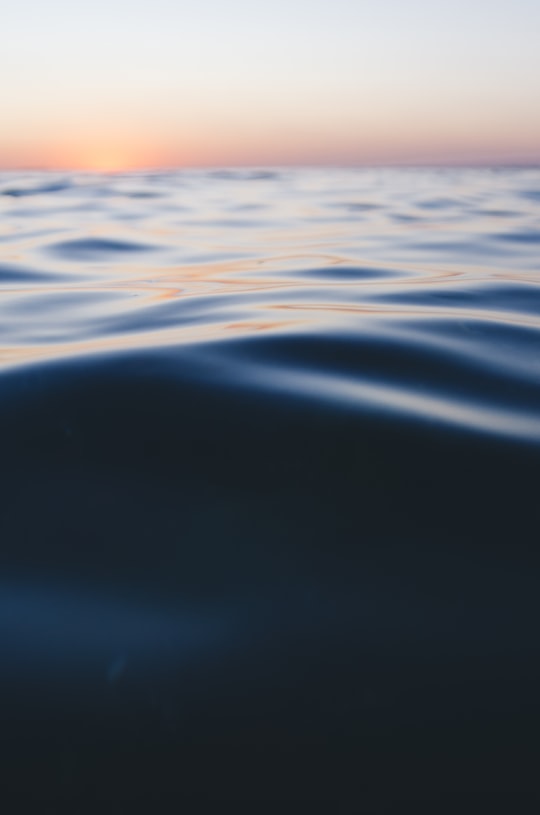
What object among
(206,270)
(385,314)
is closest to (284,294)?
(385,314)

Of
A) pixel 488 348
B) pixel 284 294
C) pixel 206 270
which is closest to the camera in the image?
pixel 488 348

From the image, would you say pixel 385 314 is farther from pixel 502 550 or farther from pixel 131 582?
pixel 131 582

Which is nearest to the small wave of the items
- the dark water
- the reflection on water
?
the reflection on water

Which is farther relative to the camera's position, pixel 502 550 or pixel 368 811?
pixel 502 550

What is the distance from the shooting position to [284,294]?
10.8 feet

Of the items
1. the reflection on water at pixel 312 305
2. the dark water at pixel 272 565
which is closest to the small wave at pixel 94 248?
the reflection on water at pixel 312 305

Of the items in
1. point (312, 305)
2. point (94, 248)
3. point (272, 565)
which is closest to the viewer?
point (272, 565)

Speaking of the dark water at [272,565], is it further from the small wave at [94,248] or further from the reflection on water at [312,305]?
the small wave at [94,248]

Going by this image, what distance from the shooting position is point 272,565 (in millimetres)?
1182

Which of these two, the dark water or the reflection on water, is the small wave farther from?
the dark water

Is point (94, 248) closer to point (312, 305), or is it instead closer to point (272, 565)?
point (312, 305)

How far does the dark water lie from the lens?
871 millimetres

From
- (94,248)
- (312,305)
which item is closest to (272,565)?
(312,305)

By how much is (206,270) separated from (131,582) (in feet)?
11.0
